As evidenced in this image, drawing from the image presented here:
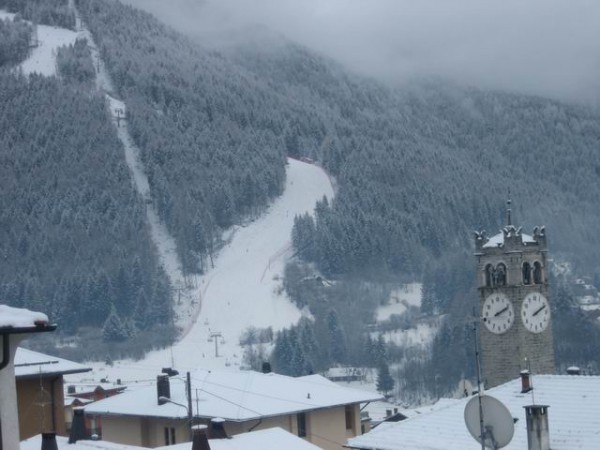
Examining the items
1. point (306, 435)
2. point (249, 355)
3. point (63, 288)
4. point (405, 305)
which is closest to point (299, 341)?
point (249, 355)

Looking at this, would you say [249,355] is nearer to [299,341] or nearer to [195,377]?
[299,341]

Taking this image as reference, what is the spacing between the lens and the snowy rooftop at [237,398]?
1665 inches

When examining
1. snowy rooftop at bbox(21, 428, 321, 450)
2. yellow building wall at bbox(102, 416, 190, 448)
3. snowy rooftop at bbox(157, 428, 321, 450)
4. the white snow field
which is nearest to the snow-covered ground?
the white snow field

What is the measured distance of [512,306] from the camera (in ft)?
181

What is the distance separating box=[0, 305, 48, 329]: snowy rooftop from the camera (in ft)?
27.0

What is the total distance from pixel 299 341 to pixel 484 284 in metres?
90.8

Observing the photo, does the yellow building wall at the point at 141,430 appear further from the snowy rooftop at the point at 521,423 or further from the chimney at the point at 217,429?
the snowy rooftop at the point at 521,423

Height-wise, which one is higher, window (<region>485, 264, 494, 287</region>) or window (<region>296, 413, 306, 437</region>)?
window (<region>485, 264, 494, 287</region>)

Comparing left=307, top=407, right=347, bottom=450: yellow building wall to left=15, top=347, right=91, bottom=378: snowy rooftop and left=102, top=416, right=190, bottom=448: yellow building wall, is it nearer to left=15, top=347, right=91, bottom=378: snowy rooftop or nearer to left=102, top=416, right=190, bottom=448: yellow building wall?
left=102, top=416, right=190, bottom=448: yellow building wall

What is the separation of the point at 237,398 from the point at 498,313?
16858 mm

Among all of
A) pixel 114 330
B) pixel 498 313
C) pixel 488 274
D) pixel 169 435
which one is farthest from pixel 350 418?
pixel 114 330

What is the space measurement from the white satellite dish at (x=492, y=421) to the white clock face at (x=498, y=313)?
36410 mm

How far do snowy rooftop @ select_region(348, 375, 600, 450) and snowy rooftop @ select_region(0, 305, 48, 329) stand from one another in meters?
19.7

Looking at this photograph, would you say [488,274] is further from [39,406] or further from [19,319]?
[19,319]
